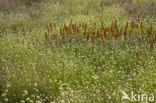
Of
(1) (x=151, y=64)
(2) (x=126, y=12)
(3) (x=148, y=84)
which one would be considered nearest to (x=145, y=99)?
(3) (x=148, y=84)

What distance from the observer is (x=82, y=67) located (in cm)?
515

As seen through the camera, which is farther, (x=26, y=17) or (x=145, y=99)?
(x=26, y=17)

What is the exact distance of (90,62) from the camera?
224 inches

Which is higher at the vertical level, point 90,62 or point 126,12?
point 126,12

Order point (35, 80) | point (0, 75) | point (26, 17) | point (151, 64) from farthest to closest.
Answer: point (26, 17), point (151, 64), point (0, 75), point (35, 80)

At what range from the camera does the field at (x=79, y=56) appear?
3.87 meters

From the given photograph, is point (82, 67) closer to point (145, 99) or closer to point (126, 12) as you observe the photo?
point (145, 99)

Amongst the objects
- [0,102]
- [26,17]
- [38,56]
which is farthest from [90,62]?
[26,17]

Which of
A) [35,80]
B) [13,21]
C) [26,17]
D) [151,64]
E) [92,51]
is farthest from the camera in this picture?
[26,17]

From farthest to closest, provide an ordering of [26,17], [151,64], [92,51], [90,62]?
[26,17] → [92,51] → [90,62] → [151,64]

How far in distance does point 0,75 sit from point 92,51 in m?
2.60

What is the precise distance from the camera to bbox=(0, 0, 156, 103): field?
387 centimetres

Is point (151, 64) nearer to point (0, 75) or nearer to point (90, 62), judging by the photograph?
point (90, 62)

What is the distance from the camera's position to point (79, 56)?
5336mm
